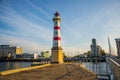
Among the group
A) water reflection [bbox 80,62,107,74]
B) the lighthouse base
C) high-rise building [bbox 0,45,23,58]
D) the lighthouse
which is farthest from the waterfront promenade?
high-rise building [bbox 0,45,23,58]

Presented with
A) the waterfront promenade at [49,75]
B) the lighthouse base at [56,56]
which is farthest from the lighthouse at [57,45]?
the waterfront promenade at [49,75]

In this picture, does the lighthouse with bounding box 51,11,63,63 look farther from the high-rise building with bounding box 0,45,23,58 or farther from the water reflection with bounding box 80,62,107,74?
the high-rise building with bounding box 0,45,23,58

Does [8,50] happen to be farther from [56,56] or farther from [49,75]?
[49,75]

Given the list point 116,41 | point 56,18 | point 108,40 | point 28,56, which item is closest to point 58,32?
point 56,18

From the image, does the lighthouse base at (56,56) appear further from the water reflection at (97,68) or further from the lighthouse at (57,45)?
the water reflection at (97,68)

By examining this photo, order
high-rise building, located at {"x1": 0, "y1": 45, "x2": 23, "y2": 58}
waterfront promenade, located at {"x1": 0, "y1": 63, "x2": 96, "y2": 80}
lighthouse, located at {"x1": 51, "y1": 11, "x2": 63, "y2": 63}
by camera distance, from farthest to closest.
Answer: high-rise building, located at {"x1": 0, "y1": 45, "x2": 23, "y2": 58} → lighthouse, located at {"x1": 51, "y1": 11, "x2": 63, "y2": 63} → waterfront promenade, located at {"x1": 0, "y1": 63, "x2": 96, "y2": 80}

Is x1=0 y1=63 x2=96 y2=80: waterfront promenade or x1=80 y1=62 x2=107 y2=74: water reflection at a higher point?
x1=0 y1=63 x2=96 y2=80: waterfront promenade

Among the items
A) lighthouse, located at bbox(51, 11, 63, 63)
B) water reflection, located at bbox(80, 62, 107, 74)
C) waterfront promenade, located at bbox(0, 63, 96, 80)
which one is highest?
lighthouse, located at bbox(51, 11, 63, 63)

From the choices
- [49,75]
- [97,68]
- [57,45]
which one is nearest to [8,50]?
[97,68]

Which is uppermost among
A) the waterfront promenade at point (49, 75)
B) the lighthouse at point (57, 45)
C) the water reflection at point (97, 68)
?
the lighthouse at point (57, 45)

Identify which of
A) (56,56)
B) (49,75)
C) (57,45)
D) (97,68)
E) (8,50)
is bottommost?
(97,68)

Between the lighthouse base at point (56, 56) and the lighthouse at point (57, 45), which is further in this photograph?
the lighthouse at point (57, 45)

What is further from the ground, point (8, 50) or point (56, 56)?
point (8, 50)

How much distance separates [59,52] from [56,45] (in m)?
1.92
